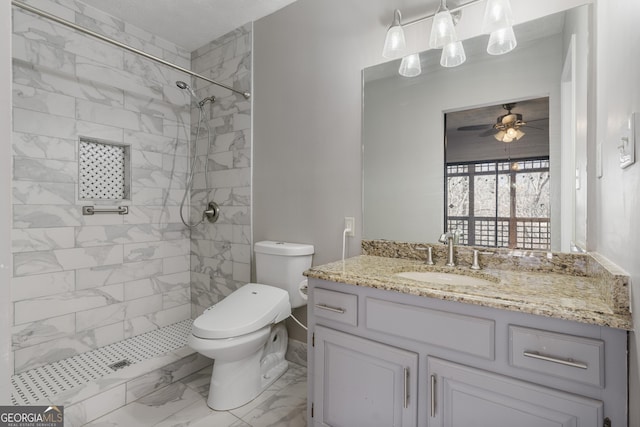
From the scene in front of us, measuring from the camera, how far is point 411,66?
5.82ft

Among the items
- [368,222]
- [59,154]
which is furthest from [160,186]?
[368,222]

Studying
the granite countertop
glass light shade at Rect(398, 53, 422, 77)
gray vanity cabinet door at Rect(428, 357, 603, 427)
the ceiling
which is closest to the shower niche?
the ceiling

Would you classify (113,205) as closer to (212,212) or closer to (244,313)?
(212,212)

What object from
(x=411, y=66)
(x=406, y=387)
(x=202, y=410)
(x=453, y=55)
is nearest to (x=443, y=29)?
(x=453, y=55)

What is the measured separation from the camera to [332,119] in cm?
207

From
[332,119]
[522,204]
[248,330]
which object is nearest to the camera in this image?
[522,204]

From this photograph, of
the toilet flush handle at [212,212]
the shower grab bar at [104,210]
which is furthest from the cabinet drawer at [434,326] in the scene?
the shower grab bar at [104,210]

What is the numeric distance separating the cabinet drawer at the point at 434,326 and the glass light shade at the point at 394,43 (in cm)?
131

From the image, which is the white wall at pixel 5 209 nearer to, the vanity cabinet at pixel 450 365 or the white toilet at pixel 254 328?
the vanity cabinet at pixel 450 365

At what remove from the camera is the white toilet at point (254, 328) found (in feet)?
5.54

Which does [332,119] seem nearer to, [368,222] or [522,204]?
[368,222]

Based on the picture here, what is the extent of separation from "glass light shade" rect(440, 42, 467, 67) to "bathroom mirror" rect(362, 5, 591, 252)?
28mm

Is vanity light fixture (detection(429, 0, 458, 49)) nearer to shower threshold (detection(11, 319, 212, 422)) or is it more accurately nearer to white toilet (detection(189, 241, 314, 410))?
white toilet (detection(189, 241, 314, 410))

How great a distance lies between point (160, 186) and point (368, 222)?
1.87 meters
